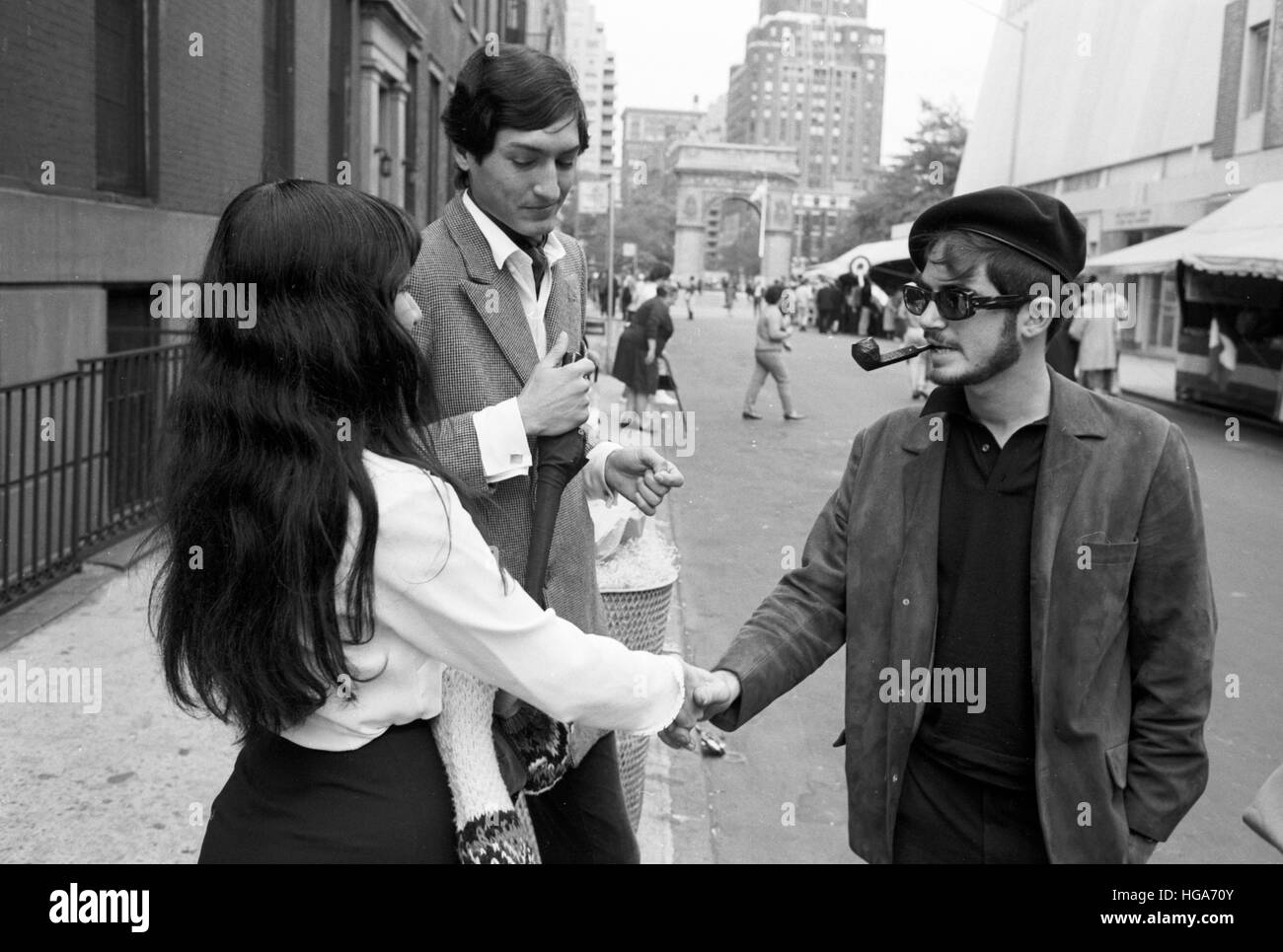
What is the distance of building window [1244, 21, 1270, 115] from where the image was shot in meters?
26.4

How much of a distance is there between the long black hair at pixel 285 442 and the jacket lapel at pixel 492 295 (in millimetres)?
673

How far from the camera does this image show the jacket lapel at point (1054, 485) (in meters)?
2.41

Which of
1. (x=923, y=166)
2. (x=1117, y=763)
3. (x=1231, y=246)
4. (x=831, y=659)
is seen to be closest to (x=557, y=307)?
(x=1117, y=763)

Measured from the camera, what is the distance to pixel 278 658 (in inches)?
72.9

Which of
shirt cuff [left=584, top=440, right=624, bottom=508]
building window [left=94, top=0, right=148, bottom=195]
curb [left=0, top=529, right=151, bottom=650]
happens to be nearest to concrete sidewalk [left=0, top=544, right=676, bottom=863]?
curb [left=0, top=529, right=151, bottom=650]

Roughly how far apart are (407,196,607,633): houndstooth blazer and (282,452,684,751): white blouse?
54cm

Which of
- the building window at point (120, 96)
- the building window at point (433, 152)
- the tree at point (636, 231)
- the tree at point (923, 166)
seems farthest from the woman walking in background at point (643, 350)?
the tree at point (923, 166)

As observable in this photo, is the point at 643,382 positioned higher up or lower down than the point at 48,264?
lower down

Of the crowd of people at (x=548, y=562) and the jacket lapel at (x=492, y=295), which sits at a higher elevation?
the jacket lapel at (x=492, y=295)

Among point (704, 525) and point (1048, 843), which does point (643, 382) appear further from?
point (1048, 843)

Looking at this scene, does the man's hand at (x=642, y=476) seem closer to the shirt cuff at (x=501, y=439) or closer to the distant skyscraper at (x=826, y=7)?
the shirt cuff at (x=501, y=439)

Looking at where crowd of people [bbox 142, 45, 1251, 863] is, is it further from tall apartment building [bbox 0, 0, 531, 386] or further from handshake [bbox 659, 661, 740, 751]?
tall apartment building [bbox 0, 0, 531, 386]
